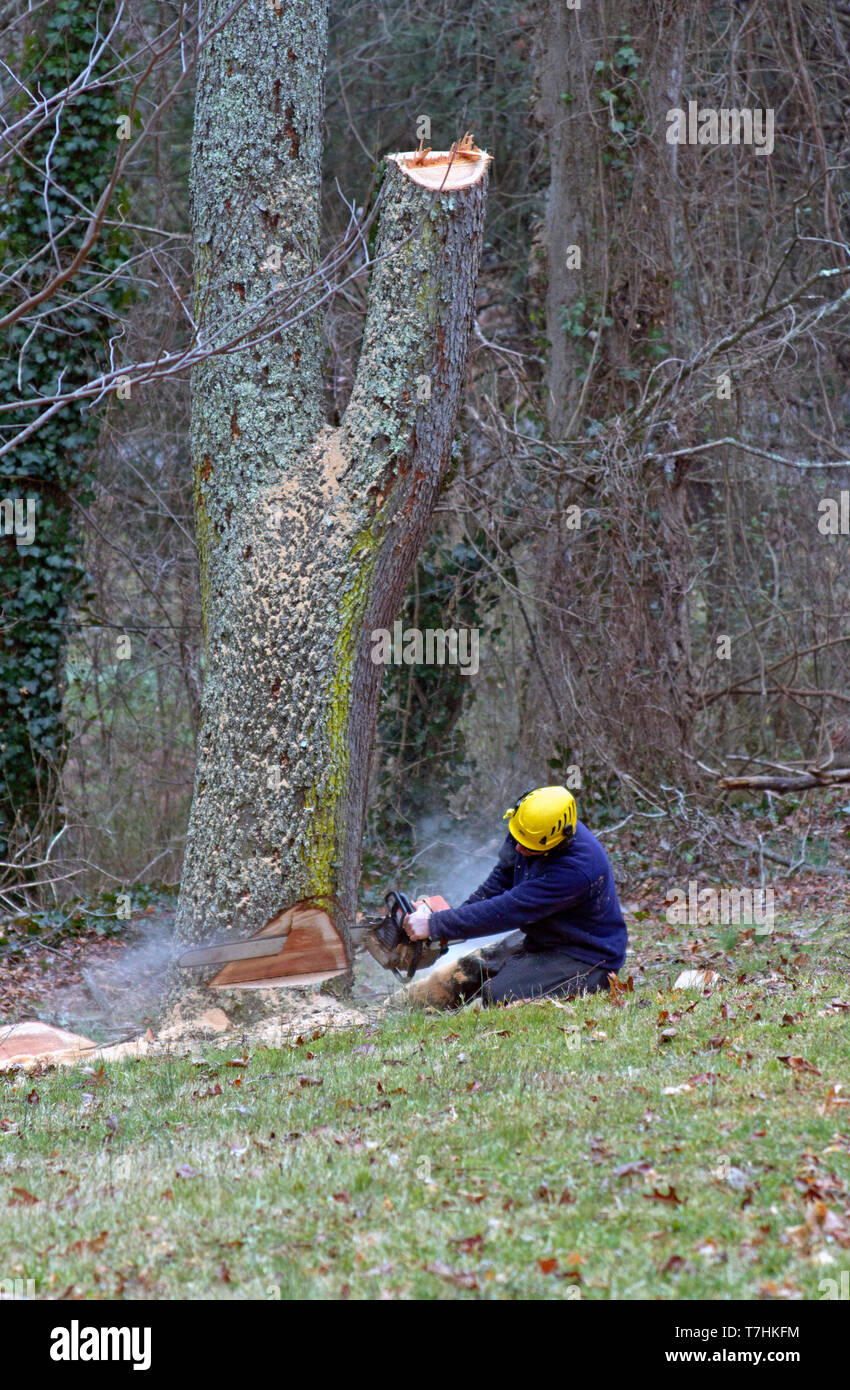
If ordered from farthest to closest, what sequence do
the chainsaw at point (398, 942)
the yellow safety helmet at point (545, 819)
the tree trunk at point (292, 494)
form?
the chainsaw at point (398, 942) → the tree trunk at point (292, 494) → the yellow safety helmet at point (545, 819)

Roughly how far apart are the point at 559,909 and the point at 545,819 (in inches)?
21.3

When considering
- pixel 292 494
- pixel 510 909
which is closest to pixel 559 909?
pixel 510 909

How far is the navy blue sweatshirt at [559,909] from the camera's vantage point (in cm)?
678

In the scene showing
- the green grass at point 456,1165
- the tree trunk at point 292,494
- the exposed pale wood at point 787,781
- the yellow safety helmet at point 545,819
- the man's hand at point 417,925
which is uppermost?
the tree trunk at point 292,494

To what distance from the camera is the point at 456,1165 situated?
4133 millimetres

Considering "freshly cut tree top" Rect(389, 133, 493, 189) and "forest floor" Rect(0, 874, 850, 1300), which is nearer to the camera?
"forest floor" Rect(0, 874, 850, 1300)

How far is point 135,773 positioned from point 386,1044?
973 cm

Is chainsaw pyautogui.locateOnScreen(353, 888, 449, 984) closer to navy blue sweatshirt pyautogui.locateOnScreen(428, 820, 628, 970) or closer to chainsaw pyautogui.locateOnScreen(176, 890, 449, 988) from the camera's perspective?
chainsaw pyautogui.locateOnScreen(176, 890, 449, 988)

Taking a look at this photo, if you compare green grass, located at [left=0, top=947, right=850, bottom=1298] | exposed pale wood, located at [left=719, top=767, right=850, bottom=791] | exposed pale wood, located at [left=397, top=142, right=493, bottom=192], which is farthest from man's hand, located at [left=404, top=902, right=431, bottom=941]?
exposed pale wood, located at [left=397, top=142, right=493, bottom=192]

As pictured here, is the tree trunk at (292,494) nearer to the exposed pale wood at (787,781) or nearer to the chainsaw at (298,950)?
the chainsaw at (298,950)

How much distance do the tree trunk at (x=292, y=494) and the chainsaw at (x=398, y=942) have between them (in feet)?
0.58

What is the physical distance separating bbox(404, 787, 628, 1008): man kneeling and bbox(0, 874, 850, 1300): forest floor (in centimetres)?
49

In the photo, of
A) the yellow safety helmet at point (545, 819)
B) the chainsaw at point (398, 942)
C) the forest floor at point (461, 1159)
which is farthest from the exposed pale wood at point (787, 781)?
the chainsaw at point (398, 942)

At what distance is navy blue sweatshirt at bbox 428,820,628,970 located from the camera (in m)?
6.78
